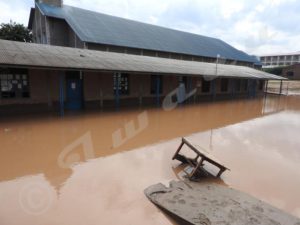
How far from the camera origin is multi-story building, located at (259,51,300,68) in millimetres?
67975

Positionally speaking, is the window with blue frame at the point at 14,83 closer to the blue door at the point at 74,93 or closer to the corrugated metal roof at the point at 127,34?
the blue door at the point at 74,93

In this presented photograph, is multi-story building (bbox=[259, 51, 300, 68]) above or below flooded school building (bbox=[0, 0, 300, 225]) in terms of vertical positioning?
above

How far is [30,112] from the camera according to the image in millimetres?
10555

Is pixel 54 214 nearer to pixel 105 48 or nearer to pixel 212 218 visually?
pixel 212 218

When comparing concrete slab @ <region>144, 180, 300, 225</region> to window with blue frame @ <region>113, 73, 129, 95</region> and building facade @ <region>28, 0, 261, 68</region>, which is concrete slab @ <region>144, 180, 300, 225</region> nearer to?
window with blue frame @ <region>113, 73, 129, 95</region>

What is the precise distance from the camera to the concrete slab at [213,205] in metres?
3.32

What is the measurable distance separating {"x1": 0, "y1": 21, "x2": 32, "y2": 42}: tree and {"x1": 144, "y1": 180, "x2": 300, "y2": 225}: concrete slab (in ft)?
88.4

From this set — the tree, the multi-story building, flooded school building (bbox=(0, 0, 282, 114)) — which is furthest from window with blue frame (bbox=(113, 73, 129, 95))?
the multi-story building

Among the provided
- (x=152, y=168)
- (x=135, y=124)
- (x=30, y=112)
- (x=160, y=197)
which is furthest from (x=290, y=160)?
(x=30, y=112)

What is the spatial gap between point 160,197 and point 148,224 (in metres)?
0.65

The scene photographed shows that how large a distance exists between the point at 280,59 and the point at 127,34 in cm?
6742

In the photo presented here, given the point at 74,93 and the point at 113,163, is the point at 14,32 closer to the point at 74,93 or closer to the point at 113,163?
the point at 74,93

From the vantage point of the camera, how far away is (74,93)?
11.9 m

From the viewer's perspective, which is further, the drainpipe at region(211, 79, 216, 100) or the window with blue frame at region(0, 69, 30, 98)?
the drainpipe at region(211, 79, 216, 100)
